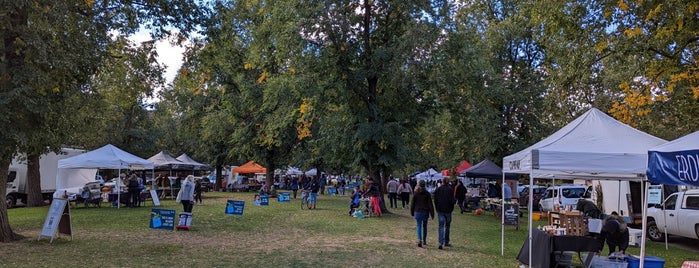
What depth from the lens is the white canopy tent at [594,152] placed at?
839cm

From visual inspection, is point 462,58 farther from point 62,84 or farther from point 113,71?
point 62,84

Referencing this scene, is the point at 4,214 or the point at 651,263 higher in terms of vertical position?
the point at 4,214

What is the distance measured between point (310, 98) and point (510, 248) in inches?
423

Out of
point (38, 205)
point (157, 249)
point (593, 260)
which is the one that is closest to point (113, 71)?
point (157, 249)

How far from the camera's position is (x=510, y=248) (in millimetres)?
12867

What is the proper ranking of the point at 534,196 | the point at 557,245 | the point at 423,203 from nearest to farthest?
1. the point at 557,245
2. the point at 423,203
3. the point at 534,196

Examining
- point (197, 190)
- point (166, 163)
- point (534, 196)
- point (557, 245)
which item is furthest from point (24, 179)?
point (534, 196)

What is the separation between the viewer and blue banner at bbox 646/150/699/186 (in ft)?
17.5

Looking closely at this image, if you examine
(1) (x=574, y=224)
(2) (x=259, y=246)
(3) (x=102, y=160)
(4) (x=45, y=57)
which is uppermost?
(4) (x=45, y=57)

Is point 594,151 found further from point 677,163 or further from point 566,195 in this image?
point 566,195

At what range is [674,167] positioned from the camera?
564 cm

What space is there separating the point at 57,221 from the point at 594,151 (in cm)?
1117

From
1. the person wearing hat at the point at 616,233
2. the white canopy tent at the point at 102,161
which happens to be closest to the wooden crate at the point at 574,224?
the person wearing hat at the point at 616,233

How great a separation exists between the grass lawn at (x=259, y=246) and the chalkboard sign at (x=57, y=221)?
226 millimetres
